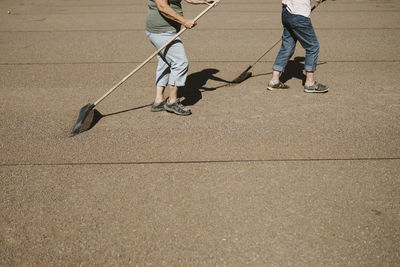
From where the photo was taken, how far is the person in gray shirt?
426cm

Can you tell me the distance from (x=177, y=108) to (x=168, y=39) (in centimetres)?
87

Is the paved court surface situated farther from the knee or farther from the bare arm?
the bare arm

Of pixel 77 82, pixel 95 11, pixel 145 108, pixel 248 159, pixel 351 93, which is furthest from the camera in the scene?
pixel 95 11

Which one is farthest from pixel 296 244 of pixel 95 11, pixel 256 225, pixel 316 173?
pixel 95 11

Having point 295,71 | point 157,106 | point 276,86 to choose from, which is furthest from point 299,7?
point 157,106

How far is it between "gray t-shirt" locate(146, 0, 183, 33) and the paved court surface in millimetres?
1084

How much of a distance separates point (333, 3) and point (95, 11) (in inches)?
318

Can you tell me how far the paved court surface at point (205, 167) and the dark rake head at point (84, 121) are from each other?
112 millimetres

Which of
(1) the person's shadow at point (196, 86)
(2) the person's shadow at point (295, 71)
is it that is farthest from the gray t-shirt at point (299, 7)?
(1) the person's shadow at point (196, 86)

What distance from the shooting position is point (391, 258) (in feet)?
8.43

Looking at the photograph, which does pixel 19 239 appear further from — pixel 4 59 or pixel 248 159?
pixel 4 59

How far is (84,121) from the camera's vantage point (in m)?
4.38

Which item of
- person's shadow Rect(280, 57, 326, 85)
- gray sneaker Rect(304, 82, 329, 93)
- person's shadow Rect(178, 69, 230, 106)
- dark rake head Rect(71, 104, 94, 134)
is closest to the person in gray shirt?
person's shadow Rect(178, 69, 230, 106)

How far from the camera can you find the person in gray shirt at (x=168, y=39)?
4.26m
